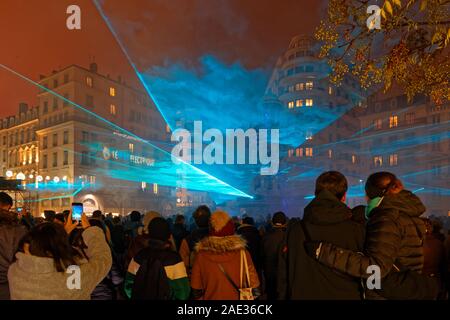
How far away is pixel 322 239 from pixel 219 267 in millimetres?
1213

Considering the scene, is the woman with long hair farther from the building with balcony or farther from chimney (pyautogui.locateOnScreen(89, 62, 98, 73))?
chimney (pyautogui.locateOnScreen(89, 62, 98, 73))

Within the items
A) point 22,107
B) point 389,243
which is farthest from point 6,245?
point 22,107

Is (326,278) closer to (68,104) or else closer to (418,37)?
(418,37)

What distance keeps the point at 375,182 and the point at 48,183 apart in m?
51.1

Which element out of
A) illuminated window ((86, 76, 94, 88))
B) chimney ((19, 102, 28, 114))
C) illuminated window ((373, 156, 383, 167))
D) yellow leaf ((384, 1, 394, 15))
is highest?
illuminated window ((86, 76, 94, 88))

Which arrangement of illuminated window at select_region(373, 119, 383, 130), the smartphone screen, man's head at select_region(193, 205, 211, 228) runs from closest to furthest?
the smartphone screen → man's head at select_region(193, 205, 211, 228) → illuminated window at select_region(373, 119, 383, 130)

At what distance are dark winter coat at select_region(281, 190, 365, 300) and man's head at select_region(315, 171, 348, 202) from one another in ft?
0.24

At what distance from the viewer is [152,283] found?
12.3ft

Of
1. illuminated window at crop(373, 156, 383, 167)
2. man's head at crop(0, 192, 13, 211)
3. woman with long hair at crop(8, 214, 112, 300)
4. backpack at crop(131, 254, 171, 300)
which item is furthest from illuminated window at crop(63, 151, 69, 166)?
woman with long hair at crop(8, 214, 112, 300)

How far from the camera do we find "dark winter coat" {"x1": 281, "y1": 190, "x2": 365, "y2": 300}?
9.71ft

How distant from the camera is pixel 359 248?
2.98 metres

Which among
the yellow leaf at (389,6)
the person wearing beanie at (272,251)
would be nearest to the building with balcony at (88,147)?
the person wearing beanie at (272,251)

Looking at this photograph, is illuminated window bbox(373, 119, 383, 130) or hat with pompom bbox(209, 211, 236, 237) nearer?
hat with pompom bbox(209, 211, 236, 237)

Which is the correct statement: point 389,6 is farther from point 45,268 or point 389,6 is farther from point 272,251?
point 45,268
